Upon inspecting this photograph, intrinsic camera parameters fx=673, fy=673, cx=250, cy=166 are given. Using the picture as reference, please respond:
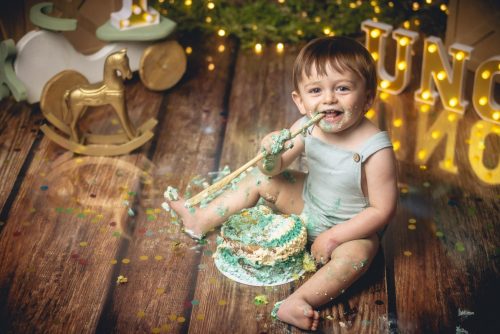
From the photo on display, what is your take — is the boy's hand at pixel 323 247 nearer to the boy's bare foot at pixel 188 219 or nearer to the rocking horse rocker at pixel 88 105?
the boy's bare foot at pixel 188 219

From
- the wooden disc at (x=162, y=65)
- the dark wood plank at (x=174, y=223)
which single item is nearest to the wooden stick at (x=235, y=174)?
the dark wood plank at (x=174, y=223)

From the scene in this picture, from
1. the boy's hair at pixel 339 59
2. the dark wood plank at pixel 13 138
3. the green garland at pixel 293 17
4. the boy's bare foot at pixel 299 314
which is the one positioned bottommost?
the green garland at pixel 293 17

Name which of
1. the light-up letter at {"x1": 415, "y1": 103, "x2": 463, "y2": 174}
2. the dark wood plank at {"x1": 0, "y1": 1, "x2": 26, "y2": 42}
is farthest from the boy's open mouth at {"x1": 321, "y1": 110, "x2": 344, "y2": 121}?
the dark wood plank at {"x1": 0, "y1": 1, "x2": 26, "y2": 42}

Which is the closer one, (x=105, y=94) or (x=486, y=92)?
(x=105, y=94)

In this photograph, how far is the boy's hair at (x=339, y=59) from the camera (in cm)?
145

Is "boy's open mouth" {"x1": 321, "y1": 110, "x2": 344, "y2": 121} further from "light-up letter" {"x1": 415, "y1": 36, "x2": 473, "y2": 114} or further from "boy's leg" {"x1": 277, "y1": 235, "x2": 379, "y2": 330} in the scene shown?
"light-up letter" {"x1": 415, "y1": 36, "x2": 473, "y2": 114}

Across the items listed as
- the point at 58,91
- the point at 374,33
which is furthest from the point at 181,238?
the point at 374,33

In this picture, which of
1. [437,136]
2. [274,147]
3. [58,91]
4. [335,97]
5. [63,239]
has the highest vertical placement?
[335,97]

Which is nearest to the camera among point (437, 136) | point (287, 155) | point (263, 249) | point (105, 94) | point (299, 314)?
point (299, 314)

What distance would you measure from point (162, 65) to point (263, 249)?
1.00 m

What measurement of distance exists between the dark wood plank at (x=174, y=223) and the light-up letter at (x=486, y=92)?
812 mm

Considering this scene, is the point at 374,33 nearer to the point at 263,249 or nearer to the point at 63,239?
the point at 263,249

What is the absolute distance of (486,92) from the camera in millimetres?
2107

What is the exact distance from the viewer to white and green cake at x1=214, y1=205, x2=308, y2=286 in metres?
1.51
